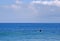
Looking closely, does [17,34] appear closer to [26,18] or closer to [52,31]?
[26,18]

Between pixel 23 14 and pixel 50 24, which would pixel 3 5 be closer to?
pixel 23 14

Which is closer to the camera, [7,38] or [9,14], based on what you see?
[7,38]

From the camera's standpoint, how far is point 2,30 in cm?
368

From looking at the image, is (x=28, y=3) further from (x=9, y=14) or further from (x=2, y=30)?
(x=2, y=30)

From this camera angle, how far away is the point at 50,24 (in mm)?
3645

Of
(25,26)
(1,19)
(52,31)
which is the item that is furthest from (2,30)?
(52,31)

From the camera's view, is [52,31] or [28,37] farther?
[52,31]

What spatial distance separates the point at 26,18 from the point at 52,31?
2.01 feet

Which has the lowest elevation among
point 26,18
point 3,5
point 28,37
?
point 28,37

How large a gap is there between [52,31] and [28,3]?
77cm

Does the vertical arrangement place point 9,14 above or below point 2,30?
above

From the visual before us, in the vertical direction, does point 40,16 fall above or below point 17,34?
above

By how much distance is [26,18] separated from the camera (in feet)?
11.7

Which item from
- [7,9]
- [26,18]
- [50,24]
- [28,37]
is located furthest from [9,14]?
[50,24]
